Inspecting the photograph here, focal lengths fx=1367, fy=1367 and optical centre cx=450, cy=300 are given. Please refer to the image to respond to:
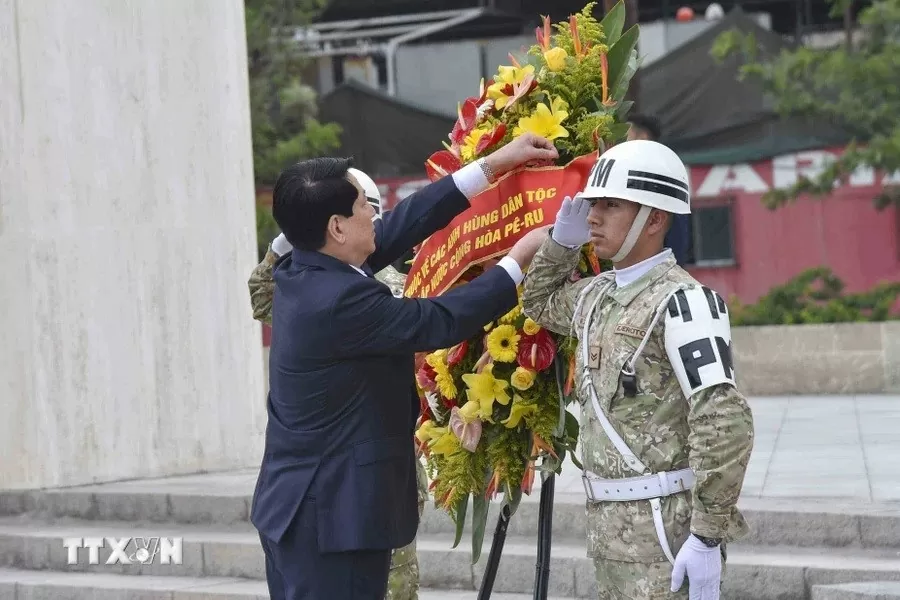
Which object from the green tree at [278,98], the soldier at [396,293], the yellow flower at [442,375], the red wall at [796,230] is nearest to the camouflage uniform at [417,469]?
the soldier at [396,293]

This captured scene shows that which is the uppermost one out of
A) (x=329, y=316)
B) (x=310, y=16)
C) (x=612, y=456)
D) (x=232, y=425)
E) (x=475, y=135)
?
(x=310, y=16)

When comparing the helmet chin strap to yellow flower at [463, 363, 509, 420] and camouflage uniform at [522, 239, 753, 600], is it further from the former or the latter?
yellow flower at [463, 363, 509, 420]

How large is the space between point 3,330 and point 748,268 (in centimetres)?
957

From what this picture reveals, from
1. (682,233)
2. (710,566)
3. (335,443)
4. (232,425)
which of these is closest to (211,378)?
(232,425)

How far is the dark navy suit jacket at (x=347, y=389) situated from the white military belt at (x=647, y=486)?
555mm

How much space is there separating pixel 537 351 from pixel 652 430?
23.9 inches

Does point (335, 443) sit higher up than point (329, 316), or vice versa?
point (329, 316)

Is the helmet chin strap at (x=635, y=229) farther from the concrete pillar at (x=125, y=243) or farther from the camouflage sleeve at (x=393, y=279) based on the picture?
the concrete pillar at (x=125, y=243)

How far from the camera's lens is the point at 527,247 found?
3744mm

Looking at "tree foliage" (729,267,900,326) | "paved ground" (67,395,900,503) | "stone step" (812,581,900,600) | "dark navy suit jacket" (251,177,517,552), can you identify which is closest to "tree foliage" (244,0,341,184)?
"tree foliage" (729,267,900,326)

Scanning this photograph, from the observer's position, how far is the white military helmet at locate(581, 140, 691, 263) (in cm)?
344

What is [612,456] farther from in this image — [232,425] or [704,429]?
[232,425]

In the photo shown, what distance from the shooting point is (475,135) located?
4105mm

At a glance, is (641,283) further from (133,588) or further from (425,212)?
(133,588)
